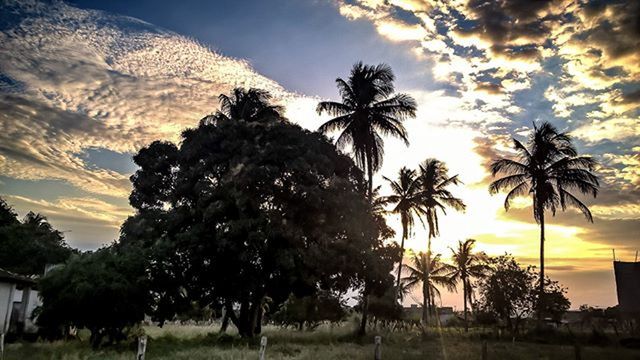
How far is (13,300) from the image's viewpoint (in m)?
28.1

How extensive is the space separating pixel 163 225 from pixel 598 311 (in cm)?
5991

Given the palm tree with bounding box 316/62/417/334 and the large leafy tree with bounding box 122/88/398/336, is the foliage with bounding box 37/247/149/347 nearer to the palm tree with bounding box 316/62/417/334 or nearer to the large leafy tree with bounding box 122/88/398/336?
the large leafy tree with bounding box 122/88/398/336

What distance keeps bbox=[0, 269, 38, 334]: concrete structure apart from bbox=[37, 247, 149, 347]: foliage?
A: 243 inches

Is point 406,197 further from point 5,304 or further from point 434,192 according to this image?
point 5,304

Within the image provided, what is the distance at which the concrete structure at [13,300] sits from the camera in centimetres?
2680

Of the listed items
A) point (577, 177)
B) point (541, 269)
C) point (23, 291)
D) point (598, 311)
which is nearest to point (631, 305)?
point (541, 269)

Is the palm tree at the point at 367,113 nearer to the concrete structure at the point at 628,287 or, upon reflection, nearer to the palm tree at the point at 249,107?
the palm tree at the point at 249,107

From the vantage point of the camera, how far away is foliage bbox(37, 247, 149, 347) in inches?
844

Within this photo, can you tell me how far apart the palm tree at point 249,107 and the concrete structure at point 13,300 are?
15408mm

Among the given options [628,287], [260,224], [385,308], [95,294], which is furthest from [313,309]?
[628,287]

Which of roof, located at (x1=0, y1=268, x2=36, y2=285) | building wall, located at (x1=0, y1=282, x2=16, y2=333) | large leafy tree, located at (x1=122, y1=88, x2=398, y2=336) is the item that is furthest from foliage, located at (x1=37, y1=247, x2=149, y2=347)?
building wall, located at (x1=0, y1=282, x2=16, y2=333)

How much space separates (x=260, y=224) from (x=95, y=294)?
8579 millimetres

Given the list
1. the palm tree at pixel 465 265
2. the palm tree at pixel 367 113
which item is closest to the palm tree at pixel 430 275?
the palm tree at pixel 465 265

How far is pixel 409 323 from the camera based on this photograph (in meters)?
53.7
